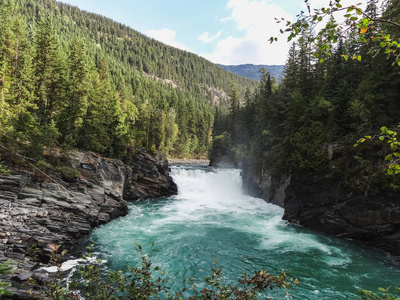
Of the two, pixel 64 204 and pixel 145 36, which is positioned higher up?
pixel 145 36

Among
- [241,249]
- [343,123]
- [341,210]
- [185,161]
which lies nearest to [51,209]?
[241,249]

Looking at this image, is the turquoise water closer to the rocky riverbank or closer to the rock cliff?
the rock cliff

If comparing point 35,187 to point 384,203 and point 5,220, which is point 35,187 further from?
point 384,203

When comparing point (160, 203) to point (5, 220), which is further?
point (160, 203)

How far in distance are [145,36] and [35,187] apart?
209656 mm

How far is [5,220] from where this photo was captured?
1260cm

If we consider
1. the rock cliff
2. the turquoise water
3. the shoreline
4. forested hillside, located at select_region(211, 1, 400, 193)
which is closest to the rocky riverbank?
the turquoise water

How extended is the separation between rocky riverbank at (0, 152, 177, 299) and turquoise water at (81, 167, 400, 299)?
1705mm

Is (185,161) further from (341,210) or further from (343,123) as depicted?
(341,210)

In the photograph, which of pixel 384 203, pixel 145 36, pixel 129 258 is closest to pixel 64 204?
pixel 129 258

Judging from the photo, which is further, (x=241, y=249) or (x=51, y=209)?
(x=51, y=209)

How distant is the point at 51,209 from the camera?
1522 cm

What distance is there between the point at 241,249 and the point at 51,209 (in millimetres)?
12947

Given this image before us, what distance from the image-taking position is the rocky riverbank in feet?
34.9
